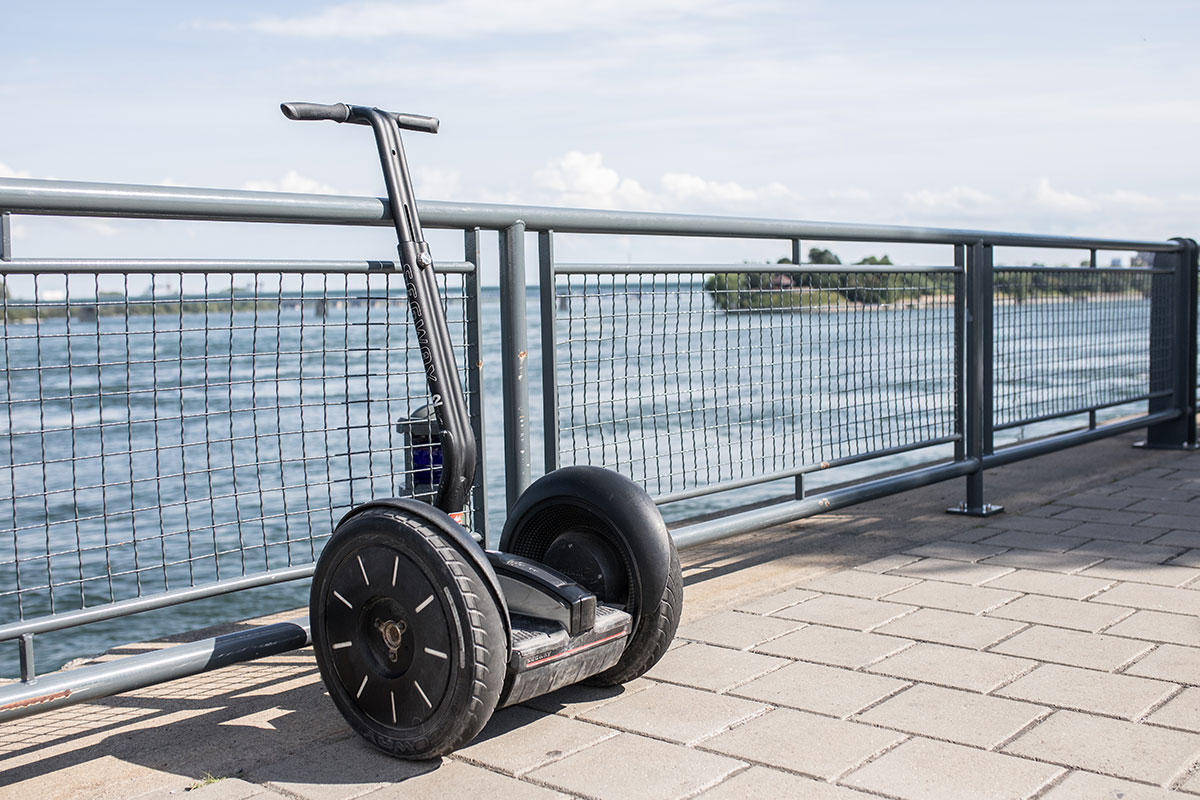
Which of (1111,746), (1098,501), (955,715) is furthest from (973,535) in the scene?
(1111,746)

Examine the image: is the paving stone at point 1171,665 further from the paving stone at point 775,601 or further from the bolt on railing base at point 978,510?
the bolt on railing base at point 978,510

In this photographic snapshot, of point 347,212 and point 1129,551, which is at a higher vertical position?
point 347,212

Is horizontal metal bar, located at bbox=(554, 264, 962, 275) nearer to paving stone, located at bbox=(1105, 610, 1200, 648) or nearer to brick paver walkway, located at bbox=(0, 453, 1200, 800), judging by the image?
brick paver walkway, located at bbox=(0, 453, 1200, 800)

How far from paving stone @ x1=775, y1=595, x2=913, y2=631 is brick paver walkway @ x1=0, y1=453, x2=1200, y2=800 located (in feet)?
0.04

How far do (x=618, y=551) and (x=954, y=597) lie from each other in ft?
5.73

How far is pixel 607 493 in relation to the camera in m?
3.28

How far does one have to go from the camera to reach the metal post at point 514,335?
3766 millimetres

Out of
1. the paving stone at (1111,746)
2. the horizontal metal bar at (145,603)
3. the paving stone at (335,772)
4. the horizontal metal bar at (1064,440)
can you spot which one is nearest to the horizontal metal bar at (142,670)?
the horizontal metal bar at (145,603)

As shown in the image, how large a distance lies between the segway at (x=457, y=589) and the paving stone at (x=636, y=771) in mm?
206

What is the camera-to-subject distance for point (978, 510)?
6.06 meters

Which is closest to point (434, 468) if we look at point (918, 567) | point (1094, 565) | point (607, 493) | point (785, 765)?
point (607, 493)

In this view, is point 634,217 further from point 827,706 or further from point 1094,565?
point 1094,565

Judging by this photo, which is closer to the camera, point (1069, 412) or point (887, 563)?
point (887, 563)

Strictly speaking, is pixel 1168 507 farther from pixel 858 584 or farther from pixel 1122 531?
pixel 858 584
